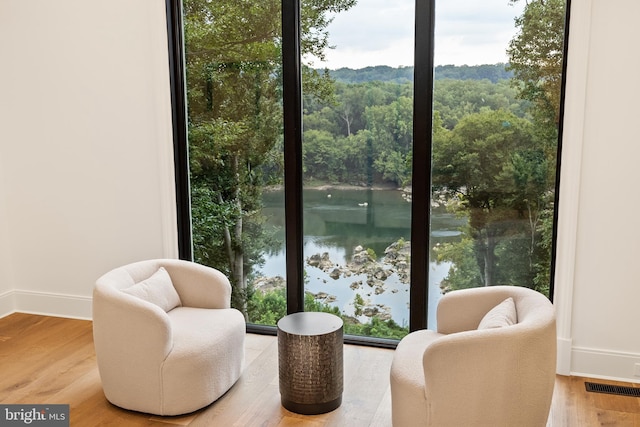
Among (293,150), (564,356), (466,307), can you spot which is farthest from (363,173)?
(564,356)

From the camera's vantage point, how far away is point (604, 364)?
3.33 metres

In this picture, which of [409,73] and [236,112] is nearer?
[409,73]

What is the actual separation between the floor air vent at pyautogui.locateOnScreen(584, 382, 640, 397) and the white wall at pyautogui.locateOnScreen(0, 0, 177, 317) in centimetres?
271

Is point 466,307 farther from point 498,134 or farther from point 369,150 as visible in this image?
point 369,150

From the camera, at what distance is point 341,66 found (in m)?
3.69

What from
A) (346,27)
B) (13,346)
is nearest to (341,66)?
(346,27)

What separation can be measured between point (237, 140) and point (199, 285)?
1032 mm

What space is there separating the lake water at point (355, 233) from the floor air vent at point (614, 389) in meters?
0.96

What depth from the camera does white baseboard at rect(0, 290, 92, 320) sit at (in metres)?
4.32

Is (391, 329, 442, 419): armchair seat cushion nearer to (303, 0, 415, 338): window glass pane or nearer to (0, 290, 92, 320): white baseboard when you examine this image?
(303, 0, 415, 338): window glass pane

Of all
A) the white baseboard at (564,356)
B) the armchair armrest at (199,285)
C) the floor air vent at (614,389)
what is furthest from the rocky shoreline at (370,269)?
the floor air vent at (614,389)

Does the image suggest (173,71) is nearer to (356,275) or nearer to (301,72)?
(301,72)

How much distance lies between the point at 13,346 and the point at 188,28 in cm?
235

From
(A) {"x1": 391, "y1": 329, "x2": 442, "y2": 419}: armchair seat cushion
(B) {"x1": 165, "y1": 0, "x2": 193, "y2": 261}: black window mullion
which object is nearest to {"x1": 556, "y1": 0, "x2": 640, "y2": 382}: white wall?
(A) {"x1": 391, "y1": 329, "x2": 442, "y2": 419}: armchair seat cushion
